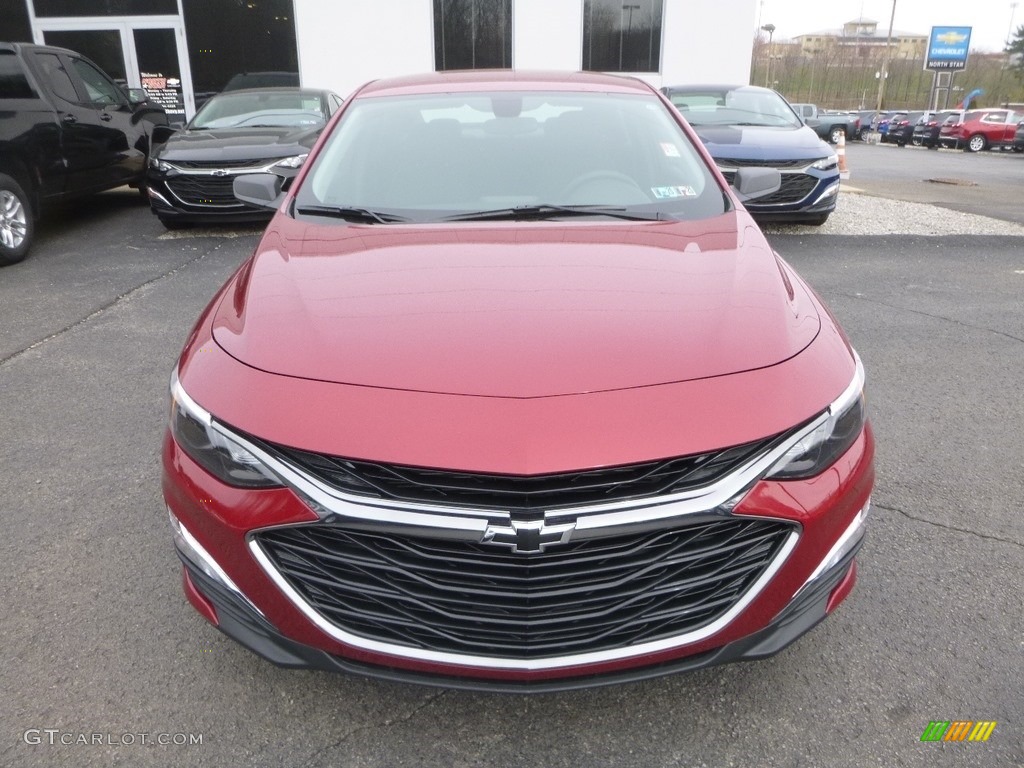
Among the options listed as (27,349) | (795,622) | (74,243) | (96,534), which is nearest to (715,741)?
(795,622)

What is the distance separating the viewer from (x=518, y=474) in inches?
61.4

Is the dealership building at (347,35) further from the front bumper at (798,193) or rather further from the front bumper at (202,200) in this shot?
the front bumper at (202,200)

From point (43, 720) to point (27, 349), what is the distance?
134 inches

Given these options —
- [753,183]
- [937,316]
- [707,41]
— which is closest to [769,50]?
[707,41]

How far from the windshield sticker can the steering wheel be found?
0.15 feet

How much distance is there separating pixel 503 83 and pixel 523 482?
92.4 inches

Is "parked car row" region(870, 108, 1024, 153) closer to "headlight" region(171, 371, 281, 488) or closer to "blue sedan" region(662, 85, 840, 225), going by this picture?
"blue sedan" region(662, 85, 840, 225)

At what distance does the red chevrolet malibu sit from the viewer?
63.4 inches

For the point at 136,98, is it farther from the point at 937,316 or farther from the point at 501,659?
the point at 501,659

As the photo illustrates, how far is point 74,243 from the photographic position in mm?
7789

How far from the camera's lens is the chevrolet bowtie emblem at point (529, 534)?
159 cm

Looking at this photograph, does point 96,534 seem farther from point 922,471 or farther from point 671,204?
point 922,471

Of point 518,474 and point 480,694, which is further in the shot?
point 480,694

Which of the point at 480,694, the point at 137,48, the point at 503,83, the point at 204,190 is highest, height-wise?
the point at 137,48
